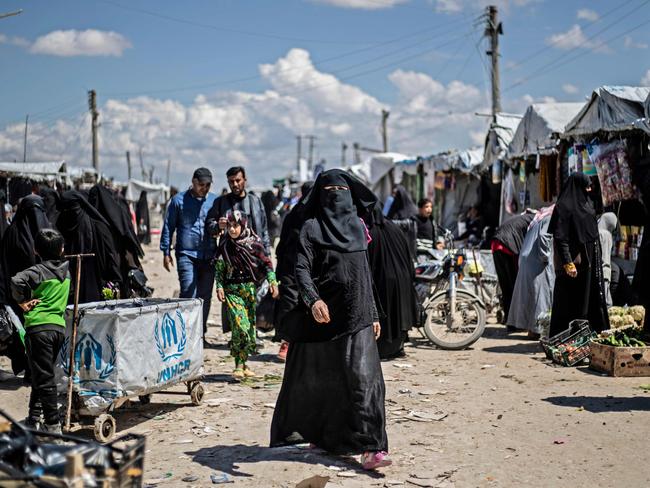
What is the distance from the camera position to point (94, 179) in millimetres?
27906

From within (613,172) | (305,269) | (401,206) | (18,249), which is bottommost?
(305,269)

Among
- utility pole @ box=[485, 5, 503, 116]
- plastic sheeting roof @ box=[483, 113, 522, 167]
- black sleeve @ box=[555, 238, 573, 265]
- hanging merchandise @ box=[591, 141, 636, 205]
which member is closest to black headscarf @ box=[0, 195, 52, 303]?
black sleeve @ box=[555, 238, 573, 265]

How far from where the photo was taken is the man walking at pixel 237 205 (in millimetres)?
8270

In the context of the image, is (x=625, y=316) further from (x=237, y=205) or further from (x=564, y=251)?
(x=237, y=205)

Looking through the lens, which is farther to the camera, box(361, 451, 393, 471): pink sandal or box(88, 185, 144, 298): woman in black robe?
box(88, 185, 144, 298): woman in black robe

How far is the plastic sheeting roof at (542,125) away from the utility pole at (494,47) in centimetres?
1031

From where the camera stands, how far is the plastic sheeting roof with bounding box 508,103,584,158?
12.1 meters

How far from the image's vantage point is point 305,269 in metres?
4.90

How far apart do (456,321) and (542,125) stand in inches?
162

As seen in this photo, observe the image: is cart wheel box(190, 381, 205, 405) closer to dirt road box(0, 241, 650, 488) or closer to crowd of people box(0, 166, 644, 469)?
dirt road box(0, 241, 650, 488)

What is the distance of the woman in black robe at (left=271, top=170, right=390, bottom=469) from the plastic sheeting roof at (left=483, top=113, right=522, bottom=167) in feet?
33.7

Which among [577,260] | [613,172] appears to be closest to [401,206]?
[613,172]

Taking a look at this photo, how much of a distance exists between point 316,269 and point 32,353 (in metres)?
1.98

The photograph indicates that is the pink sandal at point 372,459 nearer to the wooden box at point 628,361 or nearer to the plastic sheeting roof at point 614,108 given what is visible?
the wooden box at point 628,361
